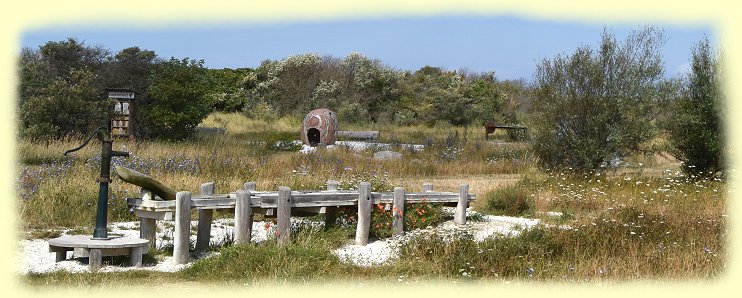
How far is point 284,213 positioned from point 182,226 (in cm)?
123

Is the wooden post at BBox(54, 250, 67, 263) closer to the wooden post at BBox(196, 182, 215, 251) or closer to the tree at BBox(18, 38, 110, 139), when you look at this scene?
the wooden post at BBox(196, 182, 215, 251)

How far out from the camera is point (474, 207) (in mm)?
14594

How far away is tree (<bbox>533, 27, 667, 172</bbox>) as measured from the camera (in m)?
19.0

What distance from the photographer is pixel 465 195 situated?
1241 cm

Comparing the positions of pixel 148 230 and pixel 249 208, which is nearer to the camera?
pixel 249 208

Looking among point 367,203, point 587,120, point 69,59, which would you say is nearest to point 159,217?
point 367,203

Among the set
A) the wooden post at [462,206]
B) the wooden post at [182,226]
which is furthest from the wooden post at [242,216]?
the wooden post at [462,206]

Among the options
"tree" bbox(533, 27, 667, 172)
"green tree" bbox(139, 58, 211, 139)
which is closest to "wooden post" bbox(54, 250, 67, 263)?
"tree" bbox(533, 27, 667, 172)

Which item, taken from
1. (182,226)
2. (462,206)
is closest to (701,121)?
(462,206)

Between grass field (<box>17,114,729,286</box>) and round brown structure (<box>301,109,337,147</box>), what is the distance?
449 centimetres

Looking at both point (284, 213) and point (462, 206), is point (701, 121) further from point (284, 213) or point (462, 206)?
point (284, 213)

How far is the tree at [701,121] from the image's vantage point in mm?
18125

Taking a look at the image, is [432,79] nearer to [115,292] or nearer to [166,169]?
[166,169]

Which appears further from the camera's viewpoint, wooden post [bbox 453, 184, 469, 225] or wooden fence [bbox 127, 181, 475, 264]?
wooden post [bbox 453, 184, 469, 225]
